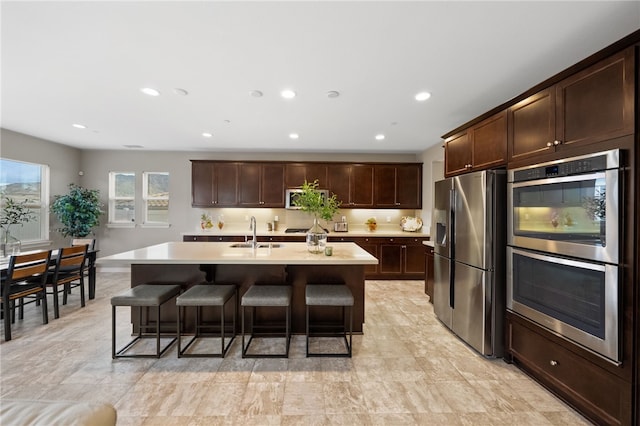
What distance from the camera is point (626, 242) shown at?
153 centimetres

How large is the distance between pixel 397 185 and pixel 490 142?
2.95 m

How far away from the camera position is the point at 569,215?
1854 mm

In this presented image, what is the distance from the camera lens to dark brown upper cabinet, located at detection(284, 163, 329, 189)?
5496mm

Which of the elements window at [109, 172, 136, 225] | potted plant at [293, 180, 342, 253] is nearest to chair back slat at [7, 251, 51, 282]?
window at [109, 172, 136, 225]

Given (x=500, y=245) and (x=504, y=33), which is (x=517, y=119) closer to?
(x=504, y=33)

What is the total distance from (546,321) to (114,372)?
139 inches

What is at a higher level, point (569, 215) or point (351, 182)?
point (351, 182)

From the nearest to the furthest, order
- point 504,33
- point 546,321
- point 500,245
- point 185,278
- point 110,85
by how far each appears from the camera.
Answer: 1. point 504,33
2. point 546,321
3. point 500,245
4. point 110,85
5. point 185,278

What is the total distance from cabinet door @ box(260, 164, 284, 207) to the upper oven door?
4062 mm

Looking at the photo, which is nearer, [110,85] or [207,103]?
[110,85]

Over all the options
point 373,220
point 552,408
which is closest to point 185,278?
point 552,408

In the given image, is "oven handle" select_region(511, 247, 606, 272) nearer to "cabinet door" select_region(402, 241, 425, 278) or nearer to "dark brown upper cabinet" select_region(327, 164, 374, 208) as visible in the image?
"cabinet door" select_region(402, 241, 425, 278)

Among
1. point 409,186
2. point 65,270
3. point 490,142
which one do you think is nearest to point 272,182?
point 409,186

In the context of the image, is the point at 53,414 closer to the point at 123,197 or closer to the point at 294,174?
the point at 294,174
